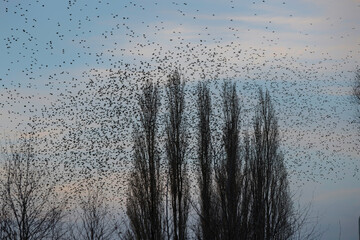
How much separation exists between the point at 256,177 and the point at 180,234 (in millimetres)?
7138

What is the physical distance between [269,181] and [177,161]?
328 inches

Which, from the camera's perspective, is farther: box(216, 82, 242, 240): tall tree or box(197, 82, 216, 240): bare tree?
box(197, 82, 216, 240): bare tree

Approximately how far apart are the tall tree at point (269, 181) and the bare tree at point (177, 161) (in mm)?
4146

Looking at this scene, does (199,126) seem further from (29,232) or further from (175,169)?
(29,232)

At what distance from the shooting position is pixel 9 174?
96.6 feet

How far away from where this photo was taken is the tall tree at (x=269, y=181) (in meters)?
35.9

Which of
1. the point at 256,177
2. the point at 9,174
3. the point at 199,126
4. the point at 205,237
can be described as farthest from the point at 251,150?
the point at 9,174

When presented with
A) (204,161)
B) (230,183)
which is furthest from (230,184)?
(204,161)

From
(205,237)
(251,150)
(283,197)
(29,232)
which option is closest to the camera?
(29,232)

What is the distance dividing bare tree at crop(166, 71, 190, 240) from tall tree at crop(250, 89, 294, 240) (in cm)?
415

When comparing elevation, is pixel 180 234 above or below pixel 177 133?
below

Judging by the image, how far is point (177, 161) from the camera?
31.5m

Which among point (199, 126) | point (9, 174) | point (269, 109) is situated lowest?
point (9, 174)

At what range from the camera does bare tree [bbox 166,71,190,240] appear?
31.3m
